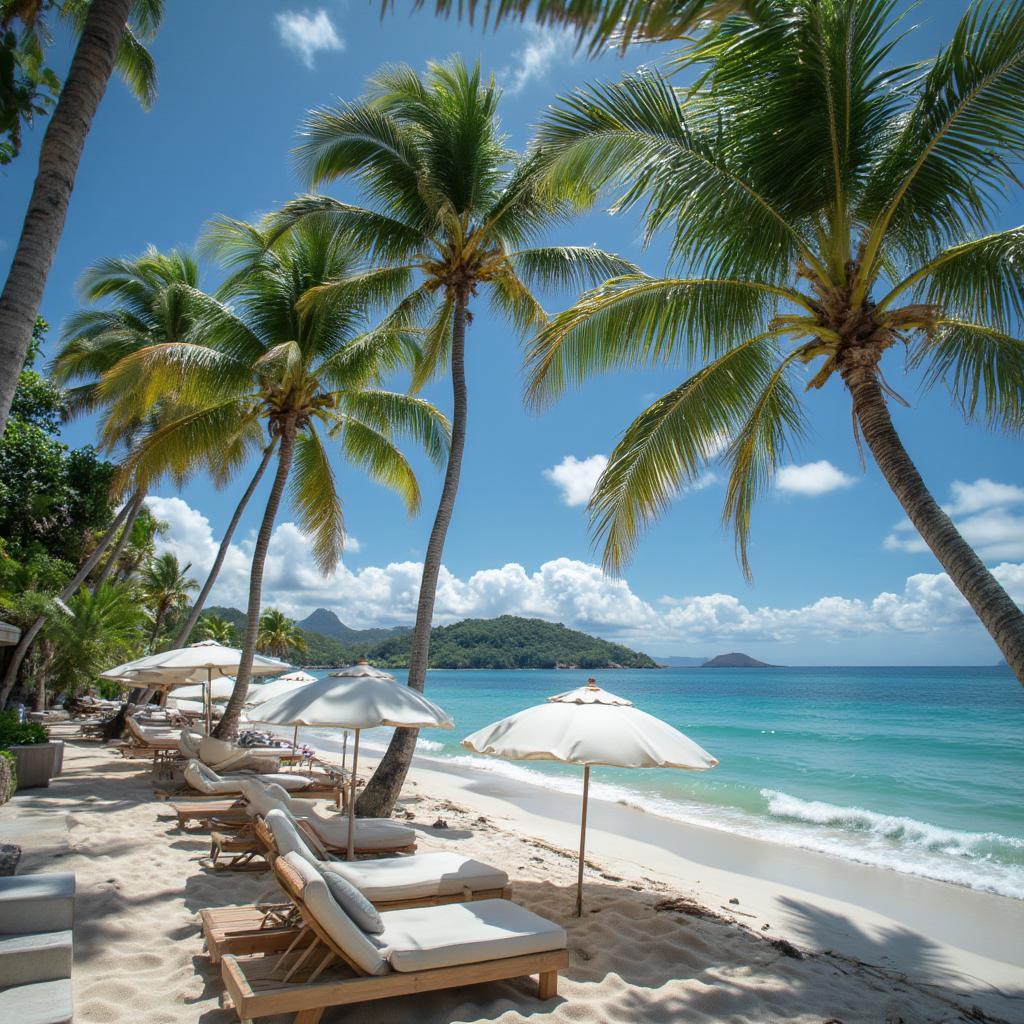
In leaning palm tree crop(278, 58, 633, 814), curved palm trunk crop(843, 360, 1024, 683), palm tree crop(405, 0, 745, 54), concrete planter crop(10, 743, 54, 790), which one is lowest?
concrete planter crop(10, 743, 54, 790)

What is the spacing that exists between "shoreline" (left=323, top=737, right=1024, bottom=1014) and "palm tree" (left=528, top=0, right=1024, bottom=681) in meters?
3.13

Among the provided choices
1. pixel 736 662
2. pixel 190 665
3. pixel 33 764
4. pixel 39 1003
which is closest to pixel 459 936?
pixel 39 1003

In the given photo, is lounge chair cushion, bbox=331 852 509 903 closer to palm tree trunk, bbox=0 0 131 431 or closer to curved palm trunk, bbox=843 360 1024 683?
palm tree trunk, bbox=0 0 131 431

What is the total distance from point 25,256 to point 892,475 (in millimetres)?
6034

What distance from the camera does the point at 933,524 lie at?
5281 millimetres

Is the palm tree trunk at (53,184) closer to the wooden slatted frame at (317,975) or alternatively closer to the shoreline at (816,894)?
the wooden slatted frame at (317,975)

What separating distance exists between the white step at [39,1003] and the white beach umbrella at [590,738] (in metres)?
2.66

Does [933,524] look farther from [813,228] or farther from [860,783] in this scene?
[860,783]

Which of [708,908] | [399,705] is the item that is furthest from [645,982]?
[399,705]

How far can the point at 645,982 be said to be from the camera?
4398 millimetres

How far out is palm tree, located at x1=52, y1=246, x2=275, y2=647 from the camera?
55.9 ft

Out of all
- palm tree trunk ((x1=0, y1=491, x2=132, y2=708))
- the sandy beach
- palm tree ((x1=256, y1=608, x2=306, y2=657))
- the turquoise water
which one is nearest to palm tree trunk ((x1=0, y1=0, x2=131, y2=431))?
the sandy beach

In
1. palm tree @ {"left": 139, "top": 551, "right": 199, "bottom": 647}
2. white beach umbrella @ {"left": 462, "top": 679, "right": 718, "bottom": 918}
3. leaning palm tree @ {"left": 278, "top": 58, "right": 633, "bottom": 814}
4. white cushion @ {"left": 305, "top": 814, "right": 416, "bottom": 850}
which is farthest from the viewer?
palm tree @ {"left": 139, "top": 551, "right": 199, "bottom": 647}

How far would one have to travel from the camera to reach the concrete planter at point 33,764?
943 cm
